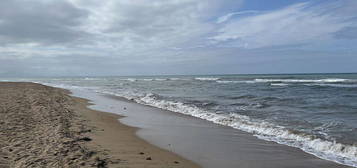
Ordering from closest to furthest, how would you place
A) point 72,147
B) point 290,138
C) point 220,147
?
point 72,147 → point 220,147 → point 290,138

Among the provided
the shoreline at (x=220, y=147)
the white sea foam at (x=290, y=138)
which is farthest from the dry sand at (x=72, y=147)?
the white sea foam at (x=290, y=138)

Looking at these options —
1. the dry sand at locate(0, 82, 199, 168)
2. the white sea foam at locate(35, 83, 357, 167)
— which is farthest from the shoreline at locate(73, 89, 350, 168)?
the dry sand at locate(0, 82, 199, 168)

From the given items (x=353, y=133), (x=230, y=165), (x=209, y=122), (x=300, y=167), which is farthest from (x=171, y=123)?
(x=353, y=133)

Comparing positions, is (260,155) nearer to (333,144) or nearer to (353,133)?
(333,144)

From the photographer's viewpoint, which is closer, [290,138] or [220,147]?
[220,147]

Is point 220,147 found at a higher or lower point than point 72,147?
lower

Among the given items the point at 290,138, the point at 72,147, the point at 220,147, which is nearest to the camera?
the point at 72,147

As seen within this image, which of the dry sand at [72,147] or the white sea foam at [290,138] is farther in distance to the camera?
the white sea foam at [290,138]

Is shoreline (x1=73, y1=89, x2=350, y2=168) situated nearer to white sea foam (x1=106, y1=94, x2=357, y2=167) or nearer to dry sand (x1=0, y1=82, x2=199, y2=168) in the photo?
white sea foam (x1=106, y1=94, x2=357, y2=167)

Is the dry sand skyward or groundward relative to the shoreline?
skyward

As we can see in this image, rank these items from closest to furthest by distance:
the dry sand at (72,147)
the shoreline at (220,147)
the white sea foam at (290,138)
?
1. the dry sand at (72,147)
2. the shoreline at (220,147)
3. the white sea foam at (290,138)

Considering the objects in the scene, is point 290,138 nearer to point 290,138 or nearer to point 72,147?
point 290,138

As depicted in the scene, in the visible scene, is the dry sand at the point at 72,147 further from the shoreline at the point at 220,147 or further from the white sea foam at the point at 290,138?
the white sea foam at the point at 290,138

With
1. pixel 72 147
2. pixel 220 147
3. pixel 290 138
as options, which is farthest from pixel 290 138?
pixel 72 147
